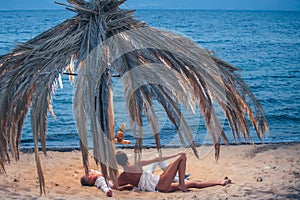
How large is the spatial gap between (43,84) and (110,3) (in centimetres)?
141

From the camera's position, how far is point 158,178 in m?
6.41

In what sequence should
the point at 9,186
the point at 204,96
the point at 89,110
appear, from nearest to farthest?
the point at 89,110 → the point at 204,96 → the point at 9,186

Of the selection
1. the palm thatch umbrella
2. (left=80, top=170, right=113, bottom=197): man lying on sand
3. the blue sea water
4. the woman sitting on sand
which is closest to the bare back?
the woman sitting on sand

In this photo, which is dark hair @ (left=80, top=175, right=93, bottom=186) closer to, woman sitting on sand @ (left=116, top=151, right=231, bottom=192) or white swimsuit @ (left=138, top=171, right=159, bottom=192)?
woman sitting on sand @ (left=116, top=151, right=231, bottom=192)

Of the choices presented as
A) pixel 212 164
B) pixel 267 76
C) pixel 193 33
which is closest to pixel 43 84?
pixel 212 164

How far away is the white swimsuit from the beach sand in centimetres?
14

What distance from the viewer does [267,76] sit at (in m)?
23.0

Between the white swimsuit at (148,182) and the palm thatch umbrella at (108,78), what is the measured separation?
48.5 inches

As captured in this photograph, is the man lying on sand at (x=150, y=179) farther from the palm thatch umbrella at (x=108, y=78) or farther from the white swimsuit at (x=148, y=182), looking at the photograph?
the palm thatch umbrella at (x=108, y=78)

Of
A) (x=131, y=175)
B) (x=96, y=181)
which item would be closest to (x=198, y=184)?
(x=131, y=175)

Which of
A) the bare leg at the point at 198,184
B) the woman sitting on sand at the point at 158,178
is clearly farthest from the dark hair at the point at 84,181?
the bare leg at the point at 198,184

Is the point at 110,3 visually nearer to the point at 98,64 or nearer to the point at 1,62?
the point at 98,64

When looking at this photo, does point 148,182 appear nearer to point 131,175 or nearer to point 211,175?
point 131,175

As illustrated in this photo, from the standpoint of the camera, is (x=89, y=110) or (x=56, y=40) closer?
(x=89, y=110)
